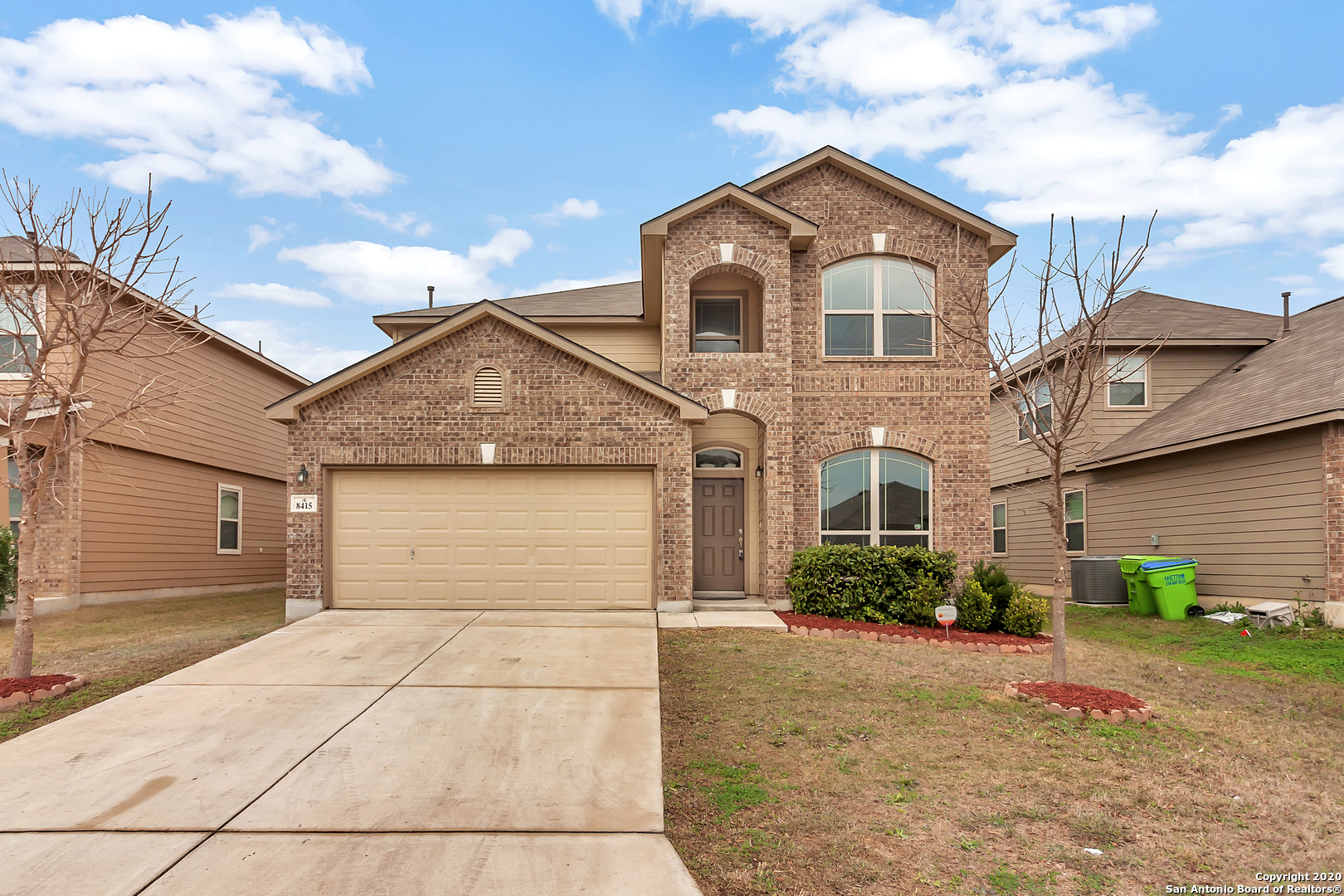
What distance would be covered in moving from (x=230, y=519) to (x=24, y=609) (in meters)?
11.5

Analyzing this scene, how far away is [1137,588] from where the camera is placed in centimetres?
1408

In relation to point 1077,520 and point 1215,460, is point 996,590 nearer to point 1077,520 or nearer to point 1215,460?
point 1215,460

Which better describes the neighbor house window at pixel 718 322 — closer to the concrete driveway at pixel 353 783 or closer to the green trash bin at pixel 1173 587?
the concrete driveway at pixel 353 783

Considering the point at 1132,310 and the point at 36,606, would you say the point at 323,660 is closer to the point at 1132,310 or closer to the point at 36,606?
the point at 36,606

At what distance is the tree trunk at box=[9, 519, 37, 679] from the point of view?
768 cm

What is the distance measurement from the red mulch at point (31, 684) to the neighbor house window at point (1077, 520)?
1816cm

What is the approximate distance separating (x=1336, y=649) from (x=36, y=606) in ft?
63.5

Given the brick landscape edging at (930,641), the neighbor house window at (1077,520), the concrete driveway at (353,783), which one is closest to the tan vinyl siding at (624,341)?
the brick landscape edging at (930,641)

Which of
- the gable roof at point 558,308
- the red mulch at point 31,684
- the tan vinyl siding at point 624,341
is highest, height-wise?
the gable roof at point 558,308

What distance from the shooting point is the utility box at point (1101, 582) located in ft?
50.1

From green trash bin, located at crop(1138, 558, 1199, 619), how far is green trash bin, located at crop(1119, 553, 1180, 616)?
196 millimetres

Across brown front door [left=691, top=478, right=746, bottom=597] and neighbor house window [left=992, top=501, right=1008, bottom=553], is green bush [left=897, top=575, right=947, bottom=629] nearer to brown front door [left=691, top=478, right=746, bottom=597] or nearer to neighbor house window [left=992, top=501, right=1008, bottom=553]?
brown front door [left=691, top=478, right=746, bottom=597]

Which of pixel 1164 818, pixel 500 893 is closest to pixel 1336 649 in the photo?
pixel 1164 818

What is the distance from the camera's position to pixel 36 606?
1318cm
